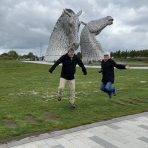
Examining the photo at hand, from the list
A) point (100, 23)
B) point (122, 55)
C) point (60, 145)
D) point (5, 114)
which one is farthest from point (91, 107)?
point (122, 55)

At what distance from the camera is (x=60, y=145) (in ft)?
20.7

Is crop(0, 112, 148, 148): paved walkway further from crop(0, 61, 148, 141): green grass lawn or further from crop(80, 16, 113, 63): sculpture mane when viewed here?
crop(80, 16, 113, 63): sculpture mane

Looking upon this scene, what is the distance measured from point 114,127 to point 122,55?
10371cm

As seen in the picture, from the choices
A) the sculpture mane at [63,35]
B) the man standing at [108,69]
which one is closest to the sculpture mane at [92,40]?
the sculpture mane at [63,35]

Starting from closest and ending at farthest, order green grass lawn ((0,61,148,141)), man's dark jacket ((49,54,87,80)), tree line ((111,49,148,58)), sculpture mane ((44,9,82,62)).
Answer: green grass lawn ((0,61,148,141)) < man's dark jacket ((49,54,87,80)) < sculpture mane ((44,9,82,62)) < tree line ((111,49,148,58))

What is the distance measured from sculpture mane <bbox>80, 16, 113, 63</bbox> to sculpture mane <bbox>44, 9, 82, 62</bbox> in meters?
2.46

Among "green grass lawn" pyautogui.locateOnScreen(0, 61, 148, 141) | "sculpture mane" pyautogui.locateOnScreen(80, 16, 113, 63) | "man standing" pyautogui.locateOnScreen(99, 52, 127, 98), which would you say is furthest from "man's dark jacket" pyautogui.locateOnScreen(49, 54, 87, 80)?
"sculpture mane" pyautogui.locateOnScreen(80, 16, 113, 63)

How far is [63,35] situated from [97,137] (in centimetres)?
4540

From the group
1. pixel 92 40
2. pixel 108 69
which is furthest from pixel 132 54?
pixel 108 69

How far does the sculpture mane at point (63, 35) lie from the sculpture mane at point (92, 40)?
246cm

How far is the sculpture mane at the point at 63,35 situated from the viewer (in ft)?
162

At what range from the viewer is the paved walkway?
249 inches

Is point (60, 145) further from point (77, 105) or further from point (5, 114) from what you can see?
point (77, 105)

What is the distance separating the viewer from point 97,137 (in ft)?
22.5
